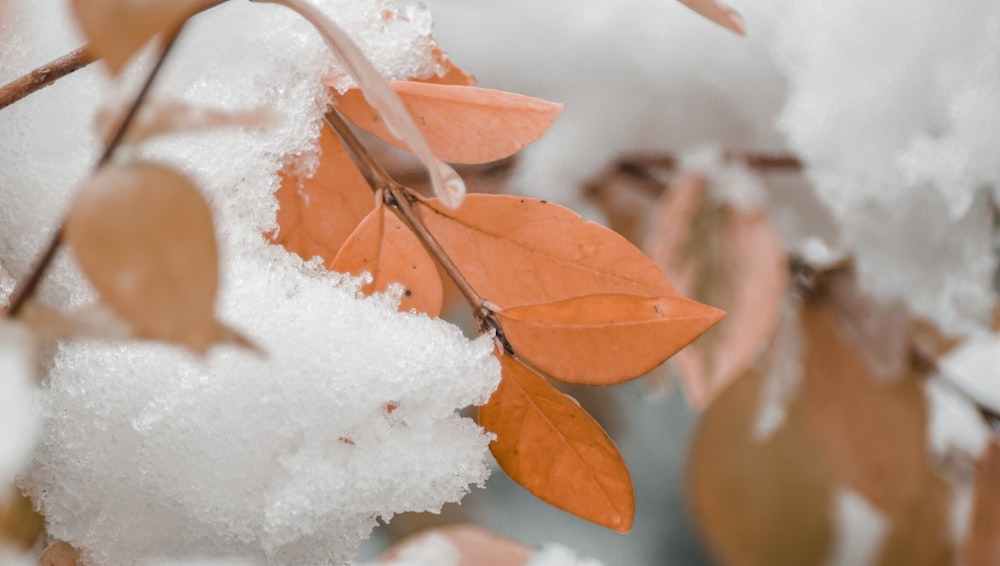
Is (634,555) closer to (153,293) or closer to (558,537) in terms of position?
(558,537)

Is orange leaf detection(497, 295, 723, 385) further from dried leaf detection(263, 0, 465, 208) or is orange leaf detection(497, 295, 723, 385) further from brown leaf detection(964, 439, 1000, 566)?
brown leaf detection(964, 439, 1000, 566)

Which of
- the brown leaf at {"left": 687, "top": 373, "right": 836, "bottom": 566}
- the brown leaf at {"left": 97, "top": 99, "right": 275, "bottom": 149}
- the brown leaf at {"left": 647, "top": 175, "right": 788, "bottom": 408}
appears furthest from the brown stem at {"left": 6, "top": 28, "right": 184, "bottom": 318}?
the brown leaf at {"left": 687, "top": 373, "right": 836, "bottom": 566}

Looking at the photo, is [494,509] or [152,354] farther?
[494,509]

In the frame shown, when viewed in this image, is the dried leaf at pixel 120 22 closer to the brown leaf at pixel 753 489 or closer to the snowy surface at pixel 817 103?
the snowy surface at pixel 817 103

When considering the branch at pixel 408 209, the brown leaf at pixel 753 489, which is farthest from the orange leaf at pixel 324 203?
the brown leaf at pixel 753 489

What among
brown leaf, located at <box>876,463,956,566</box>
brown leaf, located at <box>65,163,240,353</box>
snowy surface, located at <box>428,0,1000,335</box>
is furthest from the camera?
brown leaf, located at <box>876,463,956,566</box>

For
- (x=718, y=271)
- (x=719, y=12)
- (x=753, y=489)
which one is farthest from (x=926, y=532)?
(x=719, y=12)

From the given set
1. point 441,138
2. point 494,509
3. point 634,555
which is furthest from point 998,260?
point 634,555
